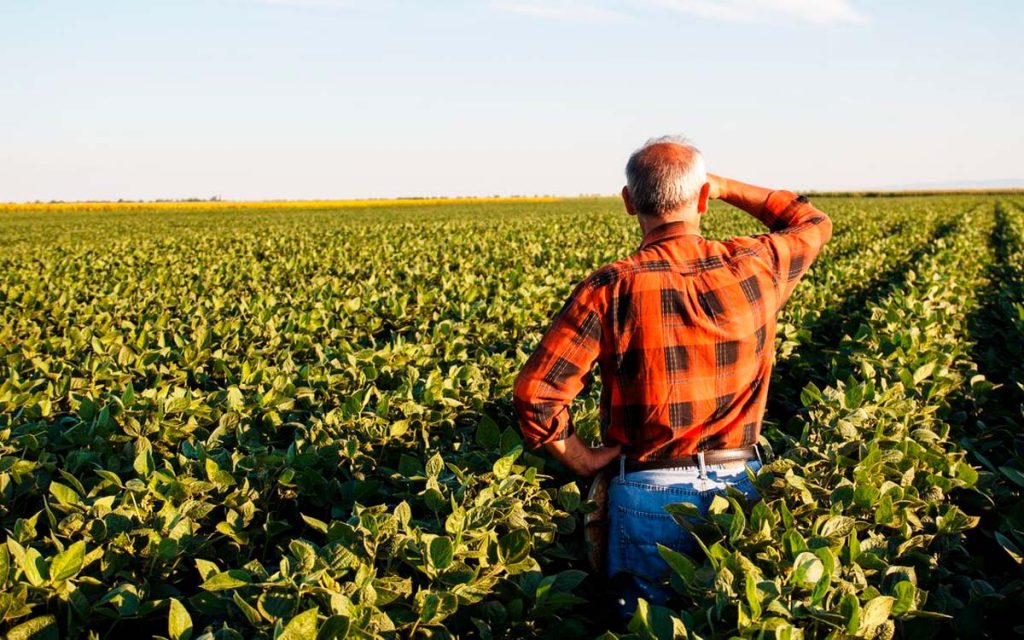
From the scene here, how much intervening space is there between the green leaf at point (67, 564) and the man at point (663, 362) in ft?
4.34

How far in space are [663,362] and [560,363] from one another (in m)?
0.34

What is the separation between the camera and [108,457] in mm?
3398

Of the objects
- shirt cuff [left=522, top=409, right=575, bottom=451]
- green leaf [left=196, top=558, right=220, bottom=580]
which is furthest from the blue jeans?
green leaf [left=196, top=558, right=220, bottom=580]

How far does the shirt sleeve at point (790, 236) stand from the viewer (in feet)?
8.82

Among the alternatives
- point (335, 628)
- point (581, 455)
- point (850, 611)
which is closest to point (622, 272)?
point (581, 455)

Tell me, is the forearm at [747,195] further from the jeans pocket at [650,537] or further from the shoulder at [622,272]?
the jeans pocket at [650,537]

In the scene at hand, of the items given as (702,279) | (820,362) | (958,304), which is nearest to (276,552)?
(702,279)

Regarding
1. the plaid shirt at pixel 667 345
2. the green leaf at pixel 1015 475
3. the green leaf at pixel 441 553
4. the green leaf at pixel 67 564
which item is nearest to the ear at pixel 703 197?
the plaid shirt at pixel 667 345

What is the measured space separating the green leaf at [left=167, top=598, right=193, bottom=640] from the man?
111 cm

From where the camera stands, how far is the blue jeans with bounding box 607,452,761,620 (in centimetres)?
255

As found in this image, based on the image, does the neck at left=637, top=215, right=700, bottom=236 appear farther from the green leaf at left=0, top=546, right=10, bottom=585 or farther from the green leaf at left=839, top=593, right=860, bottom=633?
the green leaf at left=0, top=546, right=10, bottom=585

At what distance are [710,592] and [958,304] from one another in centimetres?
710

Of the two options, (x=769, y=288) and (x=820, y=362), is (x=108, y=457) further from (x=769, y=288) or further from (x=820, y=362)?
(x=820, y=362)

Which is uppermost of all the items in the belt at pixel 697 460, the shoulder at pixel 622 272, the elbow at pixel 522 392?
the shoulder at pixel 622 272
